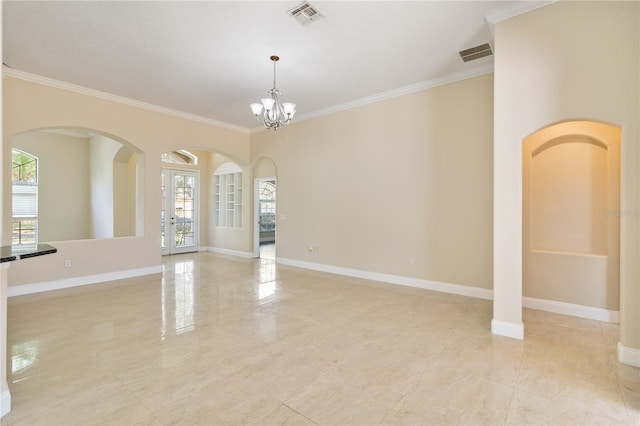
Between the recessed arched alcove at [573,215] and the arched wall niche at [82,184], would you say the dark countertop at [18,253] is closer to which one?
the recessed arched alcove at [573,215]

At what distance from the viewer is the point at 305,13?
3307mm

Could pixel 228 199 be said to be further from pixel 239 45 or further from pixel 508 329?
pixel 508 329

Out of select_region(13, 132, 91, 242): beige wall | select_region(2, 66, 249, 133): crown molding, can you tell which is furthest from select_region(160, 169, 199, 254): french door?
select_region(2, 66, 249, 133): crown molding

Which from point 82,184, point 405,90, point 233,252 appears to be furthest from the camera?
point 233,252

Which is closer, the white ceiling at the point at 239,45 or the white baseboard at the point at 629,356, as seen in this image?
the white baseboard at the point at 629,356

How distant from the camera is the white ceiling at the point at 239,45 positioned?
3279mm

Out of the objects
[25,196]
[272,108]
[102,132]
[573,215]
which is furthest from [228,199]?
[573,215]

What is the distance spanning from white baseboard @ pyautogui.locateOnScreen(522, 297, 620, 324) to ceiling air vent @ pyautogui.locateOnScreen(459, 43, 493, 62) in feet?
11.0

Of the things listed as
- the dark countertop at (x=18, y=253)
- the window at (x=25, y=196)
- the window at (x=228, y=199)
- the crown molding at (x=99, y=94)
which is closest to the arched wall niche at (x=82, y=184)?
the window at (x=25, y=196)

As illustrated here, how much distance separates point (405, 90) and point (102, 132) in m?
5.41

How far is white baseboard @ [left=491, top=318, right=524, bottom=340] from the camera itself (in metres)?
3.28

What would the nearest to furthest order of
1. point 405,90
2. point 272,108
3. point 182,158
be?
point 272,108 < point 405,90 < point 182,158

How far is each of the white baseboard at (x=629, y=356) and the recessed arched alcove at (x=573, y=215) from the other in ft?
3.96

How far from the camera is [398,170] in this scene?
5484 millimetres
